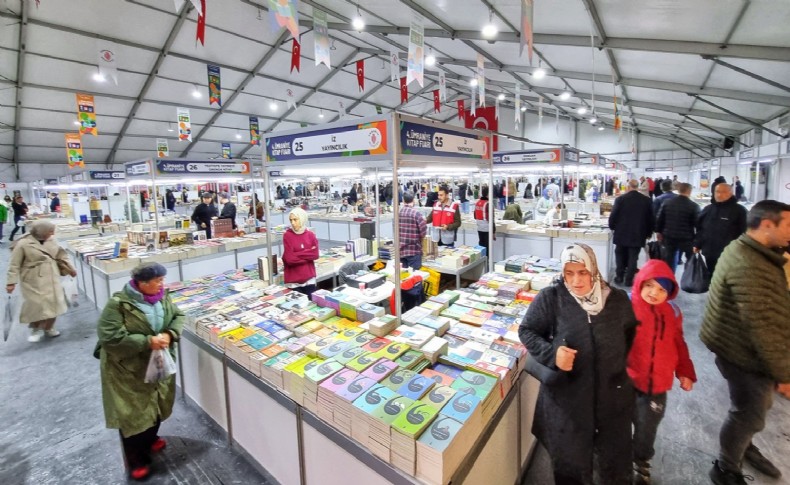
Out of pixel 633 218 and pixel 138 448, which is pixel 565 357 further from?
pixel 633 218

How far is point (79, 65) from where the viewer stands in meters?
12.9

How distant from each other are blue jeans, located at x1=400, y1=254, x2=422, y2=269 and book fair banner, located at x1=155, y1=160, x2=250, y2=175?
3902 mm

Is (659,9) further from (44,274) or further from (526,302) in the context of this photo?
(44,274)

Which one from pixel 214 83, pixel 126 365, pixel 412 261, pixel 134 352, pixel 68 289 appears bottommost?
pixel 68 289

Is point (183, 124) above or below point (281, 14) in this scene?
above

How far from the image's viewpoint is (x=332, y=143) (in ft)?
8.96

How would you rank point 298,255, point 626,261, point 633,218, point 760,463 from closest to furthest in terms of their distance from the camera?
point 760,463, point 298,255, point 633,218, point 626,261

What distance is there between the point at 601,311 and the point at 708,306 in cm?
117

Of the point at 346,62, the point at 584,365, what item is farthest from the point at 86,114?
the point at 584,365

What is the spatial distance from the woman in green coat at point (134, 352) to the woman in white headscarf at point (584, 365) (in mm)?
2383

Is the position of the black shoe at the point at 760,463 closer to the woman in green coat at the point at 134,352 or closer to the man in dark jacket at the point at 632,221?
the man in dark jacket at the point at 632,221

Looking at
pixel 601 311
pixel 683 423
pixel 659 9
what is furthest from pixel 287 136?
pixel 659 9

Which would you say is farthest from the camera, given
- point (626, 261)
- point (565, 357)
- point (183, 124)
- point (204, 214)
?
point (183, 124)

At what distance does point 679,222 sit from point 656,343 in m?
4.34
